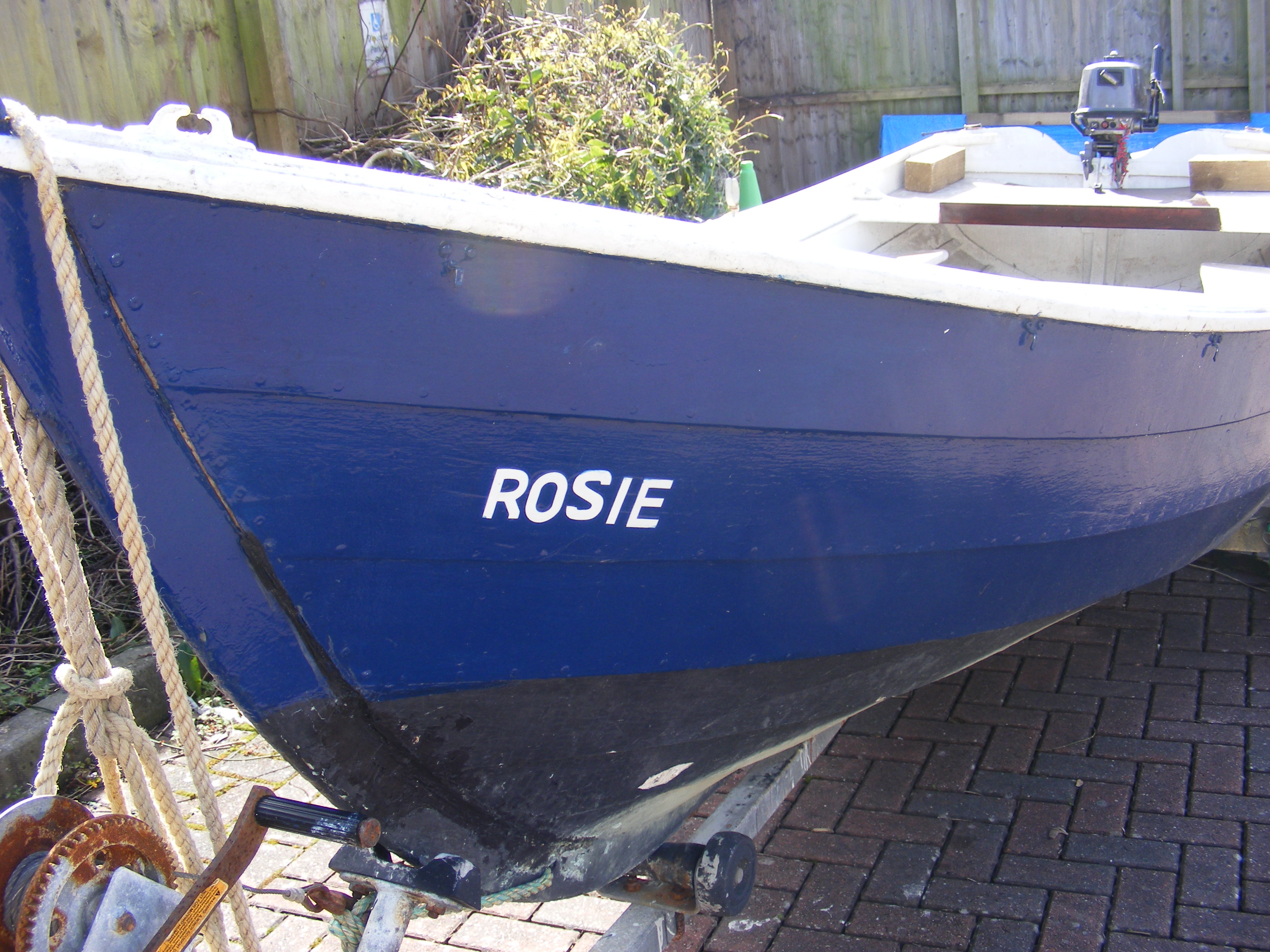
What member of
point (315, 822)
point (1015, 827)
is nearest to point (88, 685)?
point (315, 822)

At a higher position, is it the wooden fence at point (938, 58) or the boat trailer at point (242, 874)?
the wooden fence at point (938, 58)

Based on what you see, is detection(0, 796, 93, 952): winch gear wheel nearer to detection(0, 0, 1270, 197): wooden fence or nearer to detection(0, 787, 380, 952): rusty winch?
detection(0, 787, 380, 952): rusty winch

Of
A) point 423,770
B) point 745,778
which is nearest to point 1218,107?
point 745,778

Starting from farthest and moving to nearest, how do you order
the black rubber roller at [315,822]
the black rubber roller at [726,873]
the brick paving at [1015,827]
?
the brick paving at [1015,827] → the black rubber roller at [726,873] → the black rubber roller at [315,822]

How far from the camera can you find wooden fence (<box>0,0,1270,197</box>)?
3783 mm

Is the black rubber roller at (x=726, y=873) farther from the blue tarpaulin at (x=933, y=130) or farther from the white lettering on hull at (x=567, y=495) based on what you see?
the blue tarpaulin at (x=933, y=130)

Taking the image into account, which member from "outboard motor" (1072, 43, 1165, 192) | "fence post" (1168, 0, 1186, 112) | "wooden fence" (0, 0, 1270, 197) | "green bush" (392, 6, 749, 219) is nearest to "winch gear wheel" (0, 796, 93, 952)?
"wooden fence" (0, 0, 1270, 197)

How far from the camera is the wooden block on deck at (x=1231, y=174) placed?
378cm

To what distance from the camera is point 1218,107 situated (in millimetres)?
7469

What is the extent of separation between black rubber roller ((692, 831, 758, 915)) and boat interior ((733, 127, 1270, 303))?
187 centimetres

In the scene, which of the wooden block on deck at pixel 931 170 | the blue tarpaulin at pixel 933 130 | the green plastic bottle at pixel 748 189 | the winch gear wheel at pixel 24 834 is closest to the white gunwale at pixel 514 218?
the winch gear wheel at pixel 24 834

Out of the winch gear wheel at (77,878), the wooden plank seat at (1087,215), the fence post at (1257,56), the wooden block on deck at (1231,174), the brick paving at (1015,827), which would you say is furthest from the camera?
the fence post at (1257,56)

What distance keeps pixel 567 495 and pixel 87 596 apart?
2.22 feet

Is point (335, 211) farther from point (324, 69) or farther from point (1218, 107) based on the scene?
point (1218, 107)
